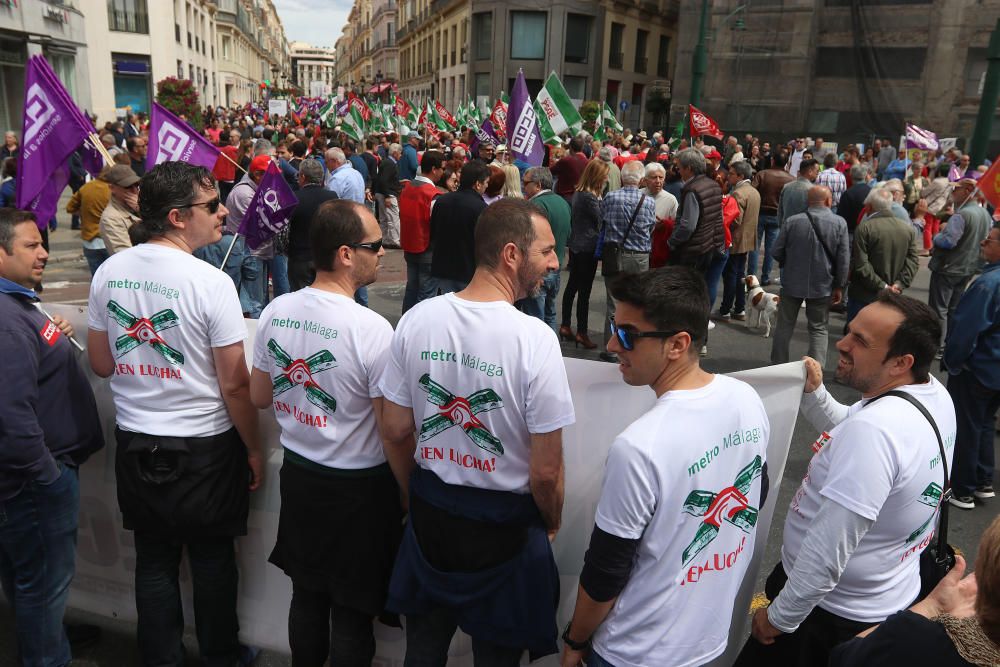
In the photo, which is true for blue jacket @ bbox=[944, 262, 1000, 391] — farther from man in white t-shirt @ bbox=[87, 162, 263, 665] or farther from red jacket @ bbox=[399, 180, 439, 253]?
red jacket @ bbox=[399, 180, 439, 253]

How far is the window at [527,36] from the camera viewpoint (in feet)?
131

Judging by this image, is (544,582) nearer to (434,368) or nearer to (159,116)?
(434,368)

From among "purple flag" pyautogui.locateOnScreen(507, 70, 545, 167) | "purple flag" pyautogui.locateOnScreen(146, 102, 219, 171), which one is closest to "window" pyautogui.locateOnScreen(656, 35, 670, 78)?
"purple flag" pyautogui.locateOnScreen(507, 70, 545, 167)

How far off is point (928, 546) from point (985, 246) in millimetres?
2886

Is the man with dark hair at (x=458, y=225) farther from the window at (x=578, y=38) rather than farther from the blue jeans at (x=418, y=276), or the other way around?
the window at (x=578, y=38)

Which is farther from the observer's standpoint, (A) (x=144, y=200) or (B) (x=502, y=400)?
(A) (x=144, y=200)

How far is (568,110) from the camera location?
11.0m

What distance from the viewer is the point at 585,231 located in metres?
7.24

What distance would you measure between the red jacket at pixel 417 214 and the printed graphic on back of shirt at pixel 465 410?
17.4ft

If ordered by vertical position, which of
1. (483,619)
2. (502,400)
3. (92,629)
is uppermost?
(502,400)

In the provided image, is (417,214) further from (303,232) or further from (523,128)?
(523,128)

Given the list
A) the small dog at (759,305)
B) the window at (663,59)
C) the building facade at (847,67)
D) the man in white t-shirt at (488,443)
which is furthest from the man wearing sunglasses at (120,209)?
the window at (663,59)

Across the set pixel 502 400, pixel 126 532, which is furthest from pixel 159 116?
pixel 502 400

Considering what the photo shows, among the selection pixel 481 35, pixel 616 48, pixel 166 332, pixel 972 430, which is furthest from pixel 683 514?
pixel 481 35
